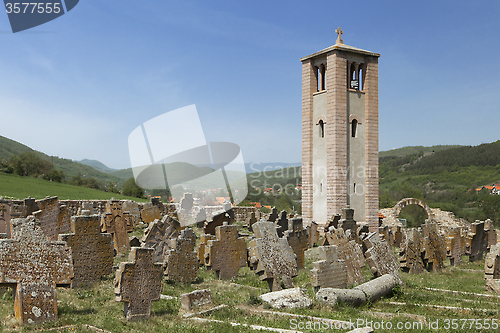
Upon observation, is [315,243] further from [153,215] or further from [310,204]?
[153,215]

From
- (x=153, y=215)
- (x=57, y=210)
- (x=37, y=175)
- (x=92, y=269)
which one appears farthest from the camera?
(x=37, y=175)

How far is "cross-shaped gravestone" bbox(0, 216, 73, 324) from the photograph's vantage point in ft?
19.0

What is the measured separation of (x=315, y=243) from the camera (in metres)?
19.9

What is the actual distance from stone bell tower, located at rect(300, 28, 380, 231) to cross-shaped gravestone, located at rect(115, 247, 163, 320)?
17821 mm

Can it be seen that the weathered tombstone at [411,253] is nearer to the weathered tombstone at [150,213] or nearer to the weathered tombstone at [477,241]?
the weathered tombstone at [477,241]

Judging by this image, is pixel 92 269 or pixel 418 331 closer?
pixel 418 331

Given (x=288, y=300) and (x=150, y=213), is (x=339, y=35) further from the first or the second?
(x=288, y=300)

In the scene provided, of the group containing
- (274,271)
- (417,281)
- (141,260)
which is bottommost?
(417,281)

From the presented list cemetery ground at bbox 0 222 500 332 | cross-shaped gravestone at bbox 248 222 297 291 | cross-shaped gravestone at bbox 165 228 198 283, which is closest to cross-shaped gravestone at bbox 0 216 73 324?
cemetery ground at bbox 0 222 500 332

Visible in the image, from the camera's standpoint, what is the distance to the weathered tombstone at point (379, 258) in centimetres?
988

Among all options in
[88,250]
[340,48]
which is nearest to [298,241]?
[88,250]

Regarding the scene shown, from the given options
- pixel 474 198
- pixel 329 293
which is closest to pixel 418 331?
pixel 329 293

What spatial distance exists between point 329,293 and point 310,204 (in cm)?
1729

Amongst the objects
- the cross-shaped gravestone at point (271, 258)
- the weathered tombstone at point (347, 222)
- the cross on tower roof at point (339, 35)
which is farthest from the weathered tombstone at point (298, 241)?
the cross on tower roof at point (339, 35)
